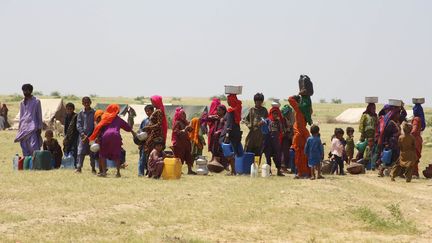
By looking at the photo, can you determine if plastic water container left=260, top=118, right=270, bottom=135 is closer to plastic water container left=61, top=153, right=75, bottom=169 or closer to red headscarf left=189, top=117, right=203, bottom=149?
red headscarf left=189, top=117, right=203, bottom=149

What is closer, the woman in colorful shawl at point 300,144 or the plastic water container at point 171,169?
the plastic water container at point 171,169

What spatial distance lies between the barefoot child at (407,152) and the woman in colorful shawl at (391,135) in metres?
0.96

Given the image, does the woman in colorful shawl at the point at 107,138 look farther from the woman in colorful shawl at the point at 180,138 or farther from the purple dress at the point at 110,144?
the woman in colorful shawl at the point at 180,138

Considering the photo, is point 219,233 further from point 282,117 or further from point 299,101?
point 282,117

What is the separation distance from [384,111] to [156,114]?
583 centimetres

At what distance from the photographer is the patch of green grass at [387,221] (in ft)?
33.2

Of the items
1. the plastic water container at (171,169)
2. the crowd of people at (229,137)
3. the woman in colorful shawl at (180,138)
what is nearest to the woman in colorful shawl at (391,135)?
the crowd of people at (229,137)

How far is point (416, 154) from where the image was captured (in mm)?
16406

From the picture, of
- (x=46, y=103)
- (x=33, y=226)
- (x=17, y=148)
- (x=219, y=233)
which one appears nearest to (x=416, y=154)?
(x=219, y=233)

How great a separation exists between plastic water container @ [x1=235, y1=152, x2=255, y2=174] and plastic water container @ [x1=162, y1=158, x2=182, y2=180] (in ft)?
6.56

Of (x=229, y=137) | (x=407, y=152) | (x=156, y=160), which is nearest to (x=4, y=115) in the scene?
(x=229, y=137)

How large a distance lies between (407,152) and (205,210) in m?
6.70

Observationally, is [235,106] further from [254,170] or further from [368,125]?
[368,125]

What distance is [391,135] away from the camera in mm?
17328
